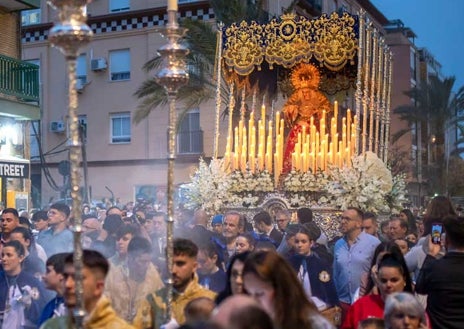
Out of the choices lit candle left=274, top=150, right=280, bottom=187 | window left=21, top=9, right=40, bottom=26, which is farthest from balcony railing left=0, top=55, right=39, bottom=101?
window left=21, top=9, right=40, bottom=26

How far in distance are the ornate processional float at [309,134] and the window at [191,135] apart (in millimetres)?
12337

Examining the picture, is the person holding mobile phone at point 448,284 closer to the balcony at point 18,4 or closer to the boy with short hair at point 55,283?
the boy with short hair at point 55,283

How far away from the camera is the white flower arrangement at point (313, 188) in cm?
1288

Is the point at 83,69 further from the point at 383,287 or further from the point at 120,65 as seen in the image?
the point at 383,287

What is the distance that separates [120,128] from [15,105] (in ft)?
34.8

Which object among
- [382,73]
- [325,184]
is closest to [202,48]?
[382,73]

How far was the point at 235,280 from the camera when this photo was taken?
4453 millimetres

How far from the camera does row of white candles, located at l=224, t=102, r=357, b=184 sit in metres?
14.1

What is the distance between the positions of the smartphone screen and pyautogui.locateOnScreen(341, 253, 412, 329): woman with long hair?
65.8 inches

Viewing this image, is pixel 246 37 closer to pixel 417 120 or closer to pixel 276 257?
pixel 276 257

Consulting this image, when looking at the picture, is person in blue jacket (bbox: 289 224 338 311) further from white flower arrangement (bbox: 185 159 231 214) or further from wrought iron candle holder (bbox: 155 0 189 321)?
white flower arrangement (bbox: 185 159 231 214)

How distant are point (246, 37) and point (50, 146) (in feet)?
57.5

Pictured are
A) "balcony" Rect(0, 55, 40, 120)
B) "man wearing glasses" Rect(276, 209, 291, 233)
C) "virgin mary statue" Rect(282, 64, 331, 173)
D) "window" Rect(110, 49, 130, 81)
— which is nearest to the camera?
"man wearing glasses" Rect(276, 209, 291, 233)

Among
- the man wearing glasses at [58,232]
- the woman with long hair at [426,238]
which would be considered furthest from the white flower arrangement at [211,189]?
the woman with long hair at [426,238]
